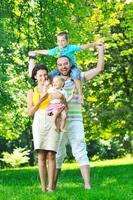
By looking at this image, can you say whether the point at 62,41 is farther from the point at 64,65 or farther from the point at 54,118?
the point at 54,118

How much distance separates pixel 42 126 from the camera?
26.5 ft

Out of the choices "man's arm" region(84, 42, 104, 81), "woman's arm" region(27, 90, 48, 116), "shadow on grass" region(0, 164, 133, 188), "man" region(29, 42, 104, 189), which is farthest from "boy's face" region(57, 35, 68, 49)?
"shadow on grass" region(0, 164, 133, 188)

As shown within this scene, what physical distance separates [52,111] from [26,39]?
795 cm

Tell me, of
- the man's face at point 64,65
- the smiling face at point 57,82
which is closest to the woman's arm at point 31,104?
the smiling face at point 57,82

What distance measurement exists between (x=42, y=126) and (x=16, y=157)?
34.7 metres

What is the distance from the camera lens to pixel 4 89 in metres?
15.6

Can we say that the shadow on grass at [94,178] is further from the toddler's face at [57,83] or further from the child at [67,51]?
the toddler's face at [57,83]

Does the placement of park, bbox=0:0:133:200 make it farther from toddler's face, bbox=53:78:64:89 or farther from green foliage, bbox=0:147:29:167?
green foliage, bbox=0:147:29:167

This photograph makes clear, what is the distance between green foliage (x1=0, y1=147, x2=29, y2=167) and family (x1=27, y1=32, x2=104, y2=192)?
33529mm

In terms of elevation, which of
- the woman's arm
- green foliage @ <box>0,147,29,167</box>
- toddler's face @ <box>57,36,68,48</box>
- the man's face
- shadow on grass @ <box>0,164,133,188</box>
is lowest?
green foliage @ <box>0,147,29,167</box>

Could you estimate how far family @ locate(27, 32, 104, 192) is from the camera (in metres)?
8.08

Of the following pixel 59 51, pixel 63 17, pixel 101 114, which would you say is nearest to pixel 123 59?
pixel 101 114

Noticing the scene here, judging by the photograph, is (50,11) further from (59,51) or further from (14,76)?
(59,51)

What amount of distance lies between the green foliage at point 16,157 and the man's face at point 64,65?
110ft
